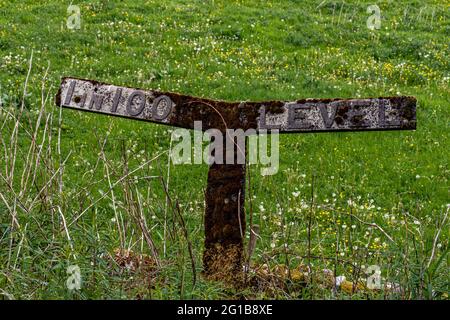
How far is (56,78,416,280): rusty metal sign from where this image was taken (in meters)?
5.39

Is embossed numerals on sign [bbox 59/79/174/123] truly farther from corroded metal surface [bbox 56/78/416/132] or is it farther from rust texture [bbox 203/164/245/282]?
rust texture [bbox 203/164/245/282]

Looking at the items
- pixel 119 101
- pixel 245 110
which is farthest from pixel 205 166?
pixel 245 110

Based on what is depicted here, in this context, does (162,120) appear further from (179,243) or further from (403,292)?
(403,292)

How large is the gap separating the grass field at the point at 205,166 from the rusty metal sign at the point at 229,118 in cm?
22

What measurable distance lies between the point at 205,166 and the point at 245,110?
5575 mm

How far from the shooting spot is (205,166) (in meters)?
11.1

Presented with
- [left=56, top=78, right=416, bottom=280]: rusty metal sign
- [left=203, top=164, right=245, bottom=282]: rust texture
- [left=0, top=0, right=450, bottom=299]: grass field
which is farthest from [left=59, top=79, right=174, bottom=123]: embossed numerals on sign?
[left=203, top=164, right=245, bottom=282]: rust texture

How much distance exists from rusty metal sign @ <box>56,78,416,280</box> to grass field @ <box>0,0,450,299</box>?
219mm

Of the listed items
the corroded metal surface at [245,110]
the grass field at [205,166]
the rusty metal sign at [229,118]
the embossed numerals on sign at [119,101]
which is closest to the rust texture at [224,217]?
the rusty metal sign at [229,118]

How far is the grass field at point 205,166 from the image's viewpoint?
5.41m

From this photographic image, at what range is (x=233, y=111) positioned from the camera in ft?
18.3
